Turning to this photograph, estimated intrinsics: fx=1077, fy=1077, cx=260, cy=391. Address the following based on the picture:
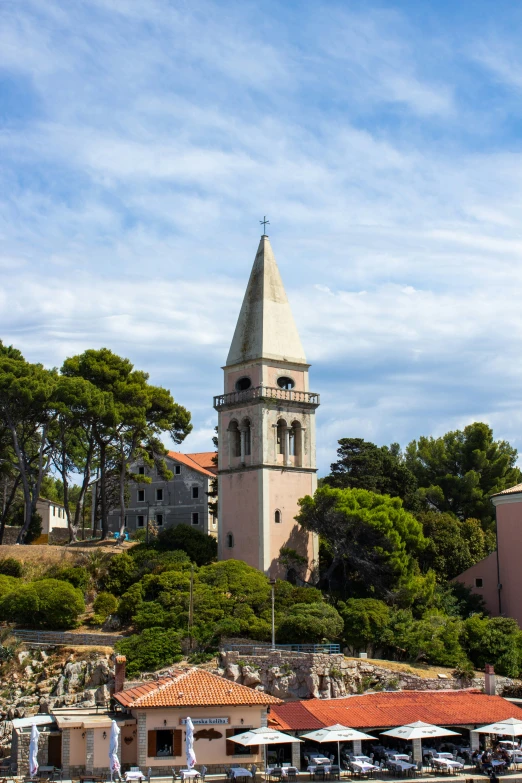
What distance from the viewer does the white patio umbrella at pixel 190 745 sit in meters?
35.1

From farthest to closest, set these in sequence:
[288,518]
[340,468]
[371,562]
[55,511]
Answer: [55,511], [340,468], [288,518], [371,562]

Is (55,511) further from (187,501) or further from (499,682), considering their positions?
(499,682)

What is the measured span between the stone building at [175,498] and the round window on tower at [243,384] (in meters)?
15.0

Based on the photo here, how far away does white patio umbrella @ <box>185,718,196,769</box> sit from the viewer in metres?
35.1

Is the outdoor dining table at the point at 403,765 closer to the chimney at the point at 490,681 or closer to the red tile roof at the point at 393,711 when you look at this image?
the red tile roof at the point at 393,711

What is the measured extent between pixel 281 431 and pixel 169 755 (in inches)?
958

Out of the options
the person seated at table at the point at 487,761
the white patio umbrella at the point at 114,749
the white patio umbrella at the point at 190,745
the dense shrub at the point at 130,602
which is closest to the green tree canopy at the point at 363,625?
the person seated at table at the point at 487,761

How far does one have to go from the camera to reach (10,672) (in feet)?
153

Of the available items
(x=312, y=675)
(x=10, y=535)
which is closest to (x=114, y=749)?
(x=312, y=675)

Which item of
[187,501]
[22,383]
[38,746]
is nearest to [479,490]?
[187,501]

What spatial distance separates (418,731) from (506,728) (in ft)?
11.1

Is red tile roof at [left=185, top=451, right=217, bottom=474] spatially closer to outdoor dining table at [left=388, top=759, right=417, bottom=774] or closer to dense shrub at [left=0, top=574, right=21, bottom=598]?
dense shrub at [left=0, top=574, right=21, bottom=598]

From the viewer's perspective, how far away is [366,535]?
5306 cm

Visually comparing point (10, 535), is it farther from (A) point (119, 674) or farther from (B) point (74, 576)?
(A) point (119, 674)
